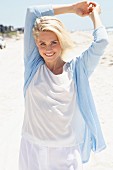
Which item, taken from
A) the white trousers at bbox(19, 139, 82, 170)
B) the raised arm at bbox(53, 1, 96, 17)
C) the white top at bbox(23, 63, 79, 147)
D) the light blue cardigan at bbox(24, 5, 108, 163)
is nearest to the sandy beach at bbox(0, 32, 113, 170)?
the raised arm at bbox(53, 1, 96, 17)

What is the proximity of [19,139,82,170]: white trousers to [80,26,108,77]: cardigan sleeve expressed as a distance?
1.75 feet

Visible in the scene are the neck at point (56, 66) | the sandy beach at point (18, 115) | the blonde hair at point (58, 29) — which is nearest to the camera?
the blonde hair at point (58, 29)

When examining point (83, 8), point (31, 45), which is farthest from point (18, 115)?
point (83, 8)

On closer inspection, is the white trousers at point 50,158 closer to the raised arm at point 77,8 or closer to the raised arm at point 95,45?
the raised arm at point 95,45

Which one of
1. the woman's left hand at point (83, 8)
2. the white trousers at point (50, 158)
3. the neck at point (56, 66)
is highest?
the woman's left hand at point (83, 8)

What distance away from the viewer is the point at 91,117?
8.71 ft

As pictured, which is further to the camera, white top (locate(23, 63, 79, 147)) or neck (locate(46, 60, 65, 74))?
neck (locate(46, 60, 65, 74))

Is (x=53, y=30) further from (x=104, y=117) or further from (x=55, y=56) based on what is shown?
(x=104, y=117)

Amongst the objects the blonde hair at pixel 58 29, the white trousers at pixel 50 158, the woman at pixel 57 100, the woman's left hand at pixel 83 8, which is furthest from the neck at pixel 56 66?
the white trousers at pixel 50 158

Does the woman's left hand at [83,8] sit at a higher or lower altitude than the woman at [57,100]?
higher

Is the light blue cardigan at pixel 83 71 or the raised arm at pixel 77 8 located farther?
the raised arm at pixel 77 8

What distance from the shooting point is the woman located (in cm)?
254

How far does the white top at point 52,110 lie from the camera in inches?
100

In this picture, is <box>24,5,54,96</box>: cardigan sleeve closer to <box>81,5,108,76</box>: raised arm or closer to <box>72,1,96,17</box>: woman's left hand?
<box>72,1,96,17</box>: woman's left hand
